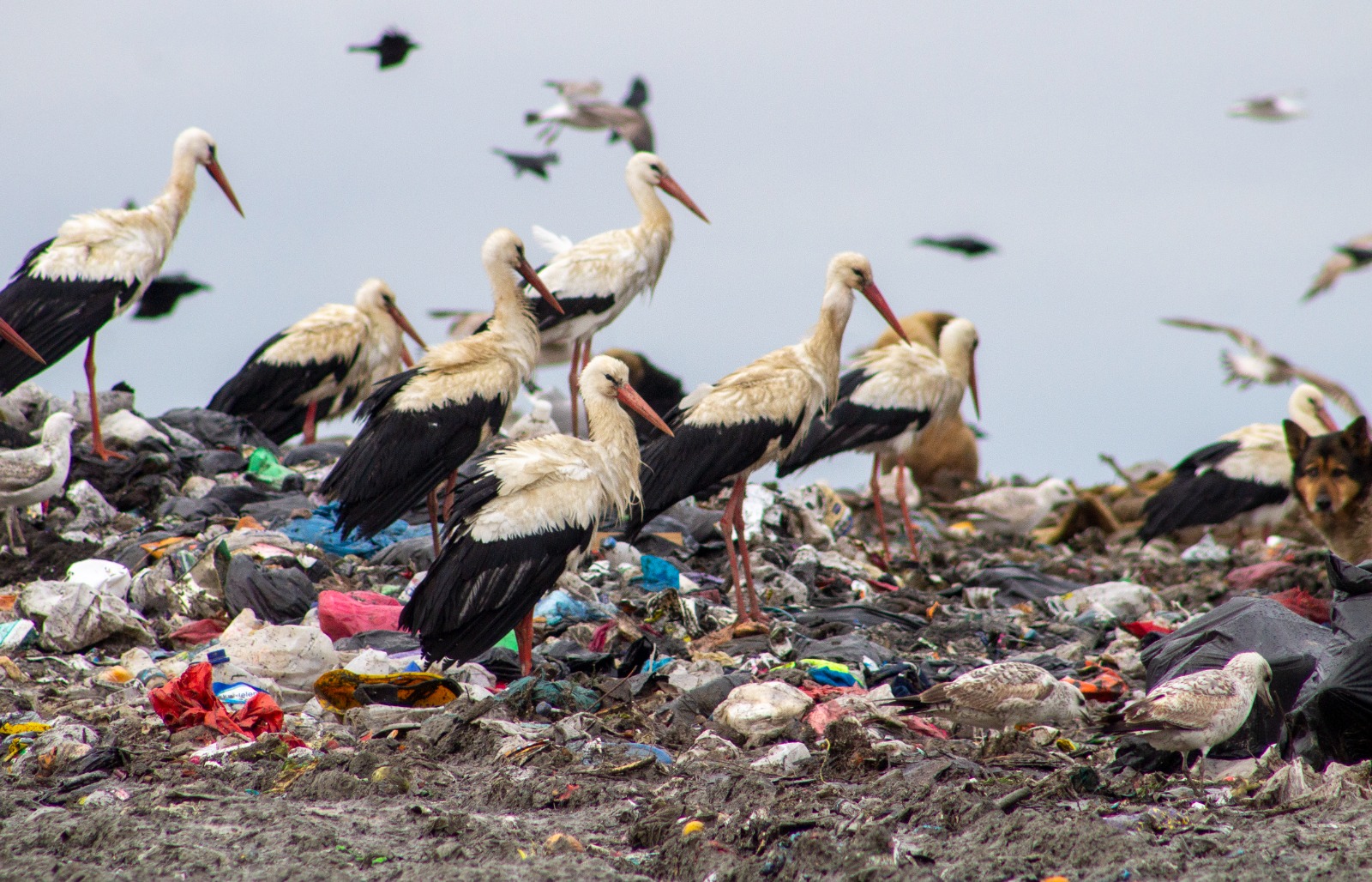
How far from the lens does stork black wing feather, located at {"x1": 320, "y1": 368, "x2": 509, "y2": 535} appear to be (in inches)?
240

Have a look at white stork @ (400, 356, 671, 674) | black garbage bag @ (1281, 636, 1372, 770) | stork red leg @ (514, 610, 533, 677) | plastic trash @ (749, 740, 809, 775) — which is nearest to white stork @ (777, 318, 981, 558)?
white stork @ (400, 356, 671, 674)

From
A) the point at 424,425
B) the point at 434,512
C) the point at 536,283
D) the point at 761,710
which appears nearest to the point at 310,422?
the point at 536,283

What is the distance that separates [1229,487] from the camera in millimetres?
10188

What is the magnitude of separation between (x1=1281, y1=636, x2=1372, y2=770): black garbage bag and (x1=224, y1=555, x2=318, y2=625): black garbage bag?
404 centimetres

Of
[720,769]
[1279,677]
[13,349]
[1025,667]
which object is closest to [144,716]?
[720,769]

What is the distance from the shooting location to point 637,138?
10.3 m

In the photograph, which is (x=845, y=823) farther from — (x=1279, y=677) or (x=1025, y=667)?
(x=1279, y=677)

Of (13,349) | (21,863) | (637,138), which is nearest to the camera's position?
(21,863)

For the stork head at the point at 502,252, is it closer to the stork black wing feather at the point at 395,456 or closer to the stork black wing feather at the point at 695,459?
the stork black wing feather at the point at 395,456

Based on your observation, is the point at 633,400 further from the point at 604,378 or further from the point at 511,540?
the point at 511,540

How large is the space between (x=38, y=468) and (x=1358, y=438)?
663cm

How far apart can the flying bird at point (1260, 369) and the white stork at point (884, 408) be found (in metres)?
3.20

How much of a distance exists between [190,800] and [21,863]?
0.54 metres

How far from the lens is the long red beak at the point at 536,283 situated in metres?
7.39
